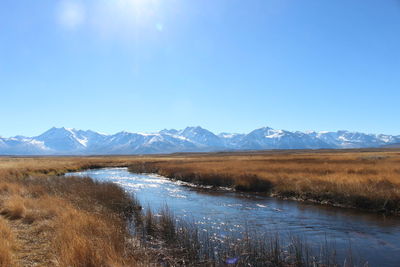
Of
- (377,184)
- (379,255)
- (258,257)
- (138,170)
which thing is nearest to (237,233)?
(258,257)

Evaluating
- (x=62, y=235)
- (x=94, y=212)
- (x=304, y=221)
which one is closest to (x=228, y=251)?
(x=62, y=235)

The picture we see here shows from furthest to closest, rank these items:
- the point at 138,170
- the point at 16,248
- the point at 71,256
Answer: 1. the point at 138,170
2. the point at 16,248
3. the point at 71,256

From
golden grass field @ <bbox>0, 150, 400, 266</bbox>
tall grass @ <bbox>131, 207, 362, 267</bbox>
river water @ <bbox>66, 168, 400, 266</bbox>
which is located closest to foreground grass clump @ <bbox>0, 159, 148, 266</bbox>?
golden grass field @ <bbox>0, 150, 400, 266</bbox>

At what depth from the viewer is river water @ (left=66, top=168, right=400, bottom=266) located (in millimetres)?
13906

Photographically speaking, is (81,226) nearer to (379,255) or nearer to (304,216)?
(379,255)

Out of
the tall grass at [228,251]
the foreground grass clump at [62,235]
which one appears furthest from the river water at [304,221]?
the foreground grass clump at [62,235]

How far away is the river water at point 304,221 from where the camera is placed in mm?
13906

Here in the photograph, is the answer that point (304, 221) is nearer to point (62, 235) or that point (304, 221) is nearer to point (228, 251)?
point (228, 251)

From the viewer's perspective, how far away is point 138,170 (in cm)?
6328

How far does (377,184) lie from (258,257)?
56.0 ft

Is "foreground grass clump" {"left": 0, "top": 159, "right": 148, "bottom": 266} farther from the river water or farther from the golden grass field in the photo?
the river water

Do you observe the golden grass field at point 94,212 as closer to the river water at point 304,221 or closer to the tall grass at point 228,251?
A: the tall grass at point 228,251

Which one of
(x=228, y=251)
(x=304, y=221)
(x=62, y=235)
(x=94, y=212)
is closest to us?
(x=62, y=235)

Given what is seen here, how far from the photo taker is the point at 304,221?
18766 millimetres
